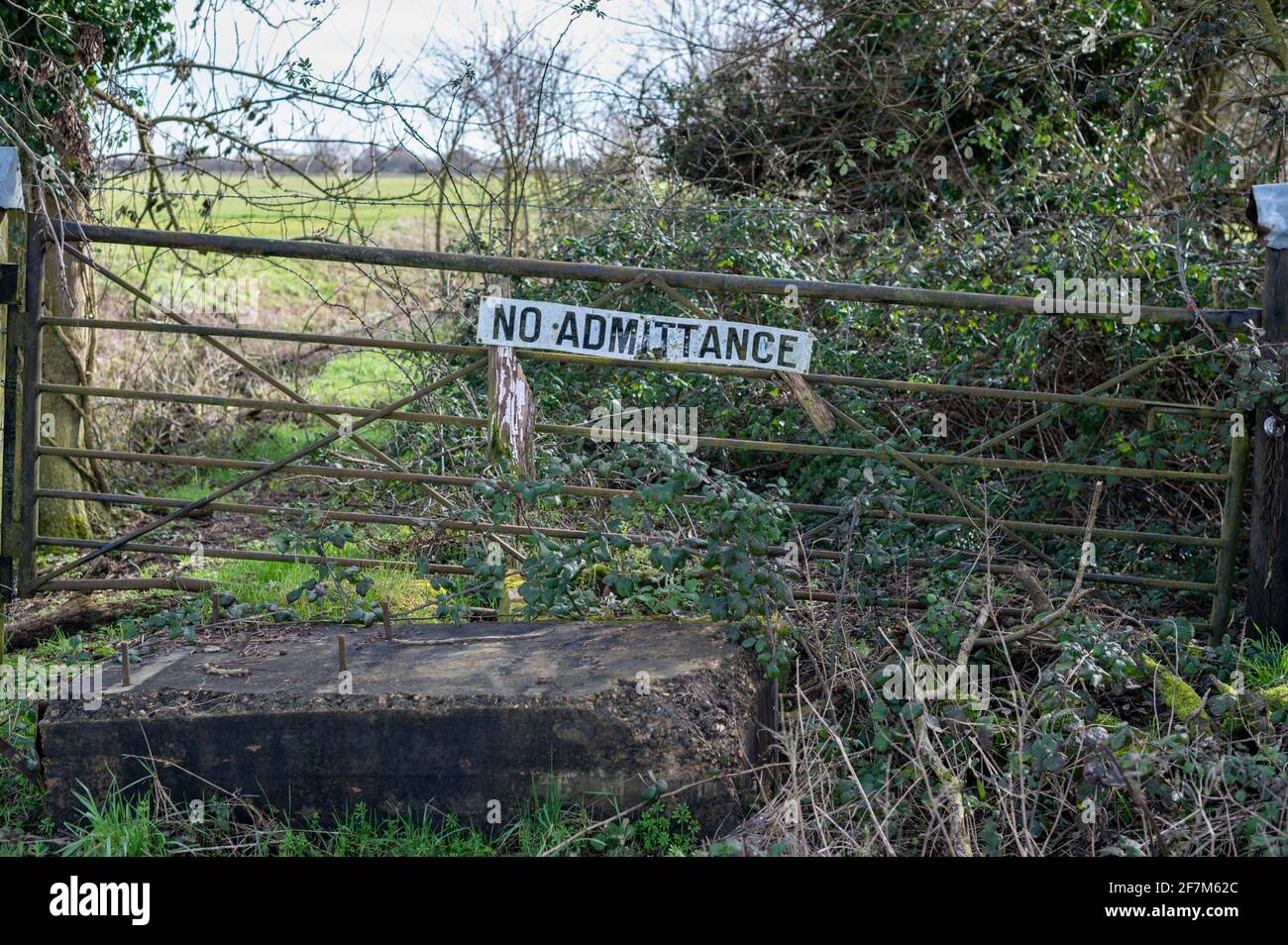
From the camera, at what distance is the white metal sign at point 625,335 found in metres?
4.85

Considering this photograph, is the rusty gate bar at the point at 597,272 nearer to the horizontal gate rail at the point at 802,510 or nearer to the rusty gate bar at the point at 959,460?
the rusty gate bar at the point at 959,460

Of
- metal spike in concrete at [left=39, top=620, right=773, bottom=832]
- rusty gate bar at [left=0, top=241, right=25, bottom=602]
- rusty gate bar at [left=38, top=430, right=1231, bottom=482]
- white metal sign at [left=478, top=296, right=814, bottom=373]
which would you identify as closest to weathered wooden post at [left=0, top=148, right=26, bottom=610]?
rusty gate bar at [left=0, top=241, right=25, bottom=602]

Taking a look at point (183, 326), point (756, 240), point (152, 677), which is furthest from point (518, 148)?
point (152, 677)

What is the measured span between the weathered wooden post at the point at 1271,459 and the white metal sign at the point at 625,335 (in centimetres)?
192

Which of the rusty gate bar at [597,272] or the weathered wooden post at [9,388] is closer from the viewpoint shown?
the rusty gate bar at [597,272]

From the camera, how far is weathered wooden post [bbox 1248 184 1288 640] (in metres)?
4.59

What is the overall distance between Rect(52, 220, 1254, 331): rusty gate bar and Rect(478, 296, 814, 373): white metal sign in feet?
0.53

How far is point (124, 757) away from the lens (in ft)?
11.7

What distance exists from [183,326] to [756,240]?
3731mm

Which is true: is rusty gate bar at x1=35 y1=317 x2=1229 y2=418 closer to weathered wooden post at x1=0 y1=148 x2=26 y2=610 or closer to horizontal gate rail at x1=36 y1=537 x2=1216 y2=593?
weathered wooden post at x1=0 y1=148 x2=26 y2=610

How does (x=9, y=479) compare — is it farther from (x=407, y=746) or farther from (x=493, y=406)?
(x=407, y=746)

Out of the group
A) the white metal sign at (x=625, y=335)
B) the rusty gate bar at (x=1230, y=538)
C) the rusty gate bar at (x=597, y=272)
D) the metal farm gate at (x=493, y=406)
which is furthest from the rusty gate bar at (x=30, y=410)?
the rusty gate bar at (x=1230, y=538)

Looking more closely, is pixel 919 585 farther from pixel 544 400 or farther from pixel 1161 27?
pixel 1161 27

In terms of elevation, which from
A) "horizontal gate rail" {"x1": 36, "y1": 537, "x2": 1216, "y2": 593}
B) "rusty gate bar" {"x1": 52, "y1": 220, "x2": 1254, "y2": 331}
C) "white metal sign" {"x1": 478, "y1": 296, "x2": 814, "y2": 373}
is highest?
"rusty gate bar" {"x1": 52, "y1": 220, "x2": 1254, "y2": 331}
